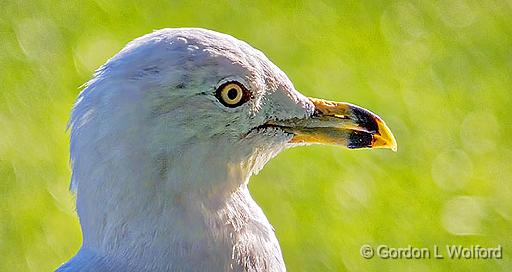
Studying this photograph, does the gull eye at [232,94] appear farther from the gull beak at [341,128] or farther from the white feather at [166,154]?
the gull beak at [341,128]

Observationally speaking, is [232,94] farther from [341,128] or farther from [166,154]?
[341,128]

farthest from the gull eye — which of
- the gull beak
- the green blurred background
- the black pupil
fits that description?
the green blurred background

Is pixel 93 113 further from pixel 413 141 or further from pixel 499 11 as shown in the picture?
pixel 499 11

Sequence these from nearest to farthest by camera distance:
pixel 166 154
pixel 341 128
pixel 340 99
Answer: pixel 166 154 < pixel 341 128 < pixel 340 99

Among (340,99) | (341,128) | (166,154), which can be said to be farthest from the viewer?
(340,99)

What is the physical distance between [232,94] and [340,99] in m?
5.29

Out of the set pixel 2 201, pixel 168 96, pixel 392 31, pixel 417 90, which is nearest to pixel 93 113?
pixel 168 96

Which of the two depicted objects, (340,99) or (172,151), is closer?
(172,151)

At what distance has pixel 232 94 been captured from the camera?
457 centimetres

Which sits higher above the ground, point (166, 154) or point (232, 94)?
point (232, 94)

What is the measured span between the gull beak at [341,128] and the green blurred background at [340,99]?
3.13 meters

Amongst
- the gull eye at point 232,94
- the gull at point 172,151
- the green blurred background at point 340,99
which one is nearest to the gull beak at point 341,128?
the gull at point 172,151

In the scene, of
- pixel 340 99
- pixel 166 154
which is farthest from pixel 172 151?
pixel 340 99

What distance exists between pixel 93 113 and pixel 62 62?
581 centimetres
